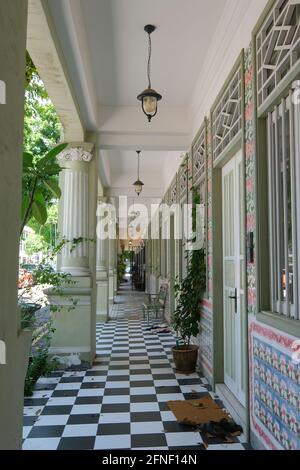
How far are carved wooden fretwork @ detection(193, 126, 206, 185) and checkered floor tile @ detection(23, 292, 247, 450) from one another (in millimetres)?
2644

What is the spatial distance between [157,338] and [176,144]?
11.7 ft

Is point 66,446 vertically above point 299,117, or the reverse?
point 299,117

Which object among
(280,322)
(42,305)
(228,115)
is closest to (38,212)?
(280,322)

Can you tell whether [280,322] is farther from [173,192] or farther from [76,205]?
[173,192]

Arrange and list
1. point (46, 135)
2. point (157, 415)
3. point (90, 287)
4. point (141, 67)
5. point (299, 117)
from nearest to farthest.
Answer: point (299, 117)
point (157, 415)
point (141, 67)
point (90, 287)
point (46, 135)

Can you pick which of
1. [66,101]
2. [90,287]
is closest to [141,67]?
[66,101]

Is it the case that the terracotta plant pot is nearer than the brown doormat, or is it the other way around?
the brown doormat

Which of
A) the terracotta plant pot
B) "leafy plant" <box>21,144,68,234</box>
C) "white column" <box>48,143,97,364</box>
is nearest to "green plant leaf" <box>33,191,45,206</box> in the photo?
"leafy plant" <box>21,144,68,234</box>

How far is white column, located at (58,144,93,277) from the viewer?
563 cm

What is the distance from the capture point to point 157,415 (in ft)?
11.9

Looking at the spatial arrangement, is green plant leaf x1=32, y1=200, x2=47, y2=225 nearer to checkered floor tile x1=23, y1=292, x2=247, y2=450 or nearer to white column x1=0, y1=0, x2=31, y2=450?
white column x1=0, y1=0, x2=31, y2=450

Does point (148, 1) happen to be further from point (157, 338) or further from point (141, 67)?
point (157, 338)

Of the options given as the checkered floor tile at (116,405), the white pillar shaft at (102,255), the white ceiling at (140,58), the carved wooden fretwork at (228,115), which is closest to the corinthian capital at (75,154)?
the white ceiling at (140,58)

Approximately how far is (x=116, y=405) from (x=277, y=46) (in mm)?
3446
